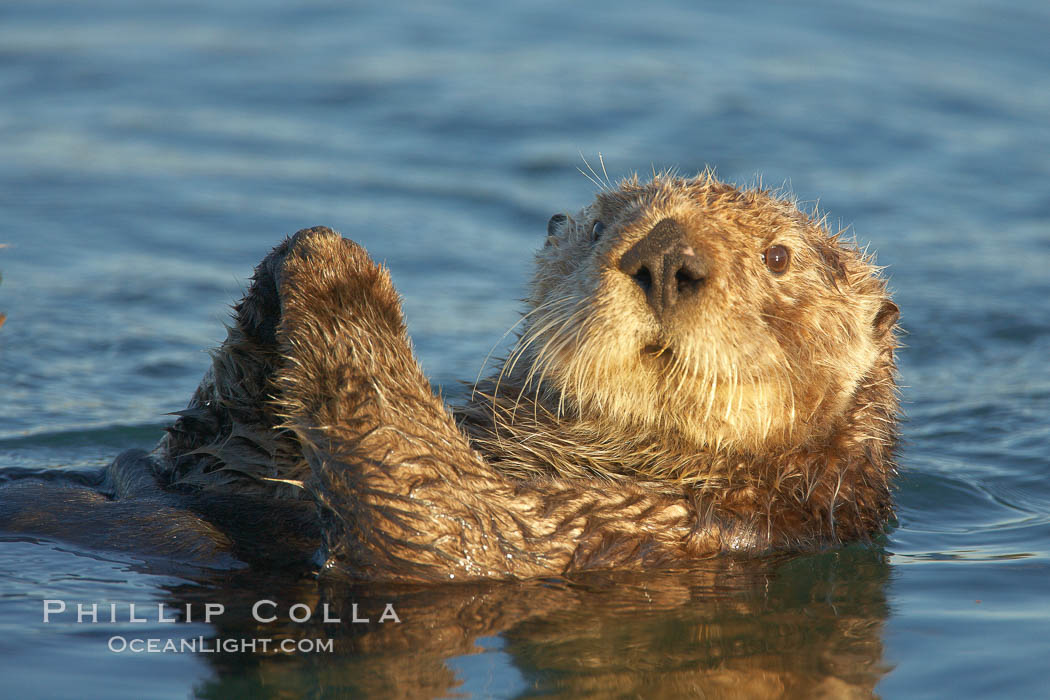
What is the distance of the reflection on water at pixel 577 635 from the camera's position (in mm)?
3670

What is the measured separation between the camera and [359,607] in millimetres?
4078

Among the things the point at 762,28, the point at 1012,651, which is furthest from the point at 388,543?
the point at 762,28

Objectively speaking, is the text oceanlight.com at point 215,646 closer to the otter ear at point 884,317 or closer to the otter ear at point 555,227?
the otter ear at point 555,227

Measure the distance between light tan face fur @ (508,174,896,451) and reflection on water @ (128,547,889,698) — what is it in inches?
23.3

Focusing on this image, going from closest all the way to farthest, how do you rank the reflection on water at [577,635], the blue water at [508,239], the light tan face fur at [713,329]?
the reflection on water at [577,635] → the blue water at [508,239] → the light tan face fur at [713,329]

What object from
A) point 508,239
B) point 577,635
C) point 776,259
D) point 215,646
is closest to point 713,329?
point 776,259

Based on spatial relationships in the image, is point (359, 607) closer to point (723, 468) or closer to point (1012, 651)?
point (723, 468)

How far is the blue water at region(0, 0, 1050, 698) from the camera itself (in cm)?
393

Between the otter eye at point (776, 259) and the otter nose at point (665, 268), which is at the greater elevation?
the otter eye at point (776, 259)

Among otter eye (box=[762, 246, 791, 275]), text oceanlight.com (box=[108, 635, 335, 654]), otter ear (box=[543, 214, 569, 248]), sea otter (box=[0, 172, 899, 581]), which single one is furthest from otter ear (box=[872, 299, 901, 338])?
text oceanlight.com (box=[108, 635, 335, 654])

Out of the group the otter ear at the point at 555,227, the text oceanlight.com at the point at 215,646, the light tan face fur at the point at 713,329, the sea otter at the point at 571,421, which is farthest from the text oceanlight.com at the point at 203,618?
the otter ear at the point at 555,227

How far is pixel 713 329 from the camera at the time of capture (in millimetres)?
4129

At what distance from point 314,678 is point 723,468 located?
1726 mm

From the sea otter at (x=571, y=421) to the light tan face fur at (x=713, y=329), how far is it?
0.04 feet
